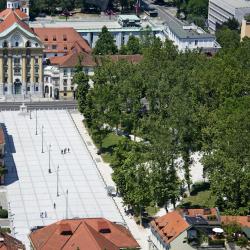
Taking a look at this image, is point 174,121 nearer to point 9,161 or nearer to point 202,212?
point 202,212

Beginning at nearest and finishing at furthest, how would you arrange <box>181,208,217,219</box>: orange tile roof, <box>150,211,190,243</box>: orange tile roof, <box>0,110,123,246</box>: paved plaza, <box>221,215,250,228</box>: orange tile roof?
<box>150,211,190,243</box>: orange tile roof < <box>221,215,250,228</box>: orange tile roof < <box>181,208,217,219</box>: orange tile roof < <box>0,110,123,246</box>: paved plaza

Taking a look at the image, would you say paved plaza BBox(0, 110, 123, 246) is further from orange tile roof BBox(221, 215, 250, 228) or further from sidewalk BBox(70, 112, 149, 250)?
orange tile roof BBox(221, 215, 250, 228)

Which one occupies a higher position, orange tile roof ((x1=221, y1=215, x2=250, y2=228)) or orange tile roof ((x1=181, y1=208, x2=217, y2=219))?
orange tile roof ((x1=181, y1=208, x2=217, y2=219))

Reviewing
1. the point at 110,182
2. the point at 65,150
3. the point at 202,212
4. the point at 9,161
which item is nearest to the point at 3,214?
the point at 110,182

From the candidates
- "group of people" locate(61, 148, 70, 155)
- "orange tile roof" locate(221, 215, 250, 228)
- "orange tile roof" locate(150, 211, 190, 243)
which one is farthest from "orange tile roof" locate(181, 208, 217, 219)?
"group of people" locate(61, 148, 70, 155)

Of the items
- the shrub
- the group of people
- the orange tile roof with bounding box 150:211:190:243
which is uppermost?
the orange tile roof with bounding box 150:211:190:243

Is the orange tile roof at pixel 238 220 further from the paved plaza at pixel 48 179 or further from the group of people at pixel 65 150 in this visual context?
the group of people at pixel 65 150
